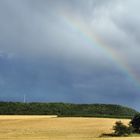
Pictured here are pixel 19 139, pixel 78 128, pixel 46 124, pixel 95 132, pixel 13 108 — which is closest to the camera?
pixel 19 139

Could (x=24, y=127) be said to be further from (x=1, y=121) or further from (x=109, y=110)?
(x=109, y=110)

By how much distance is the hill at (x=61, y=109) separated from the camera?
186m

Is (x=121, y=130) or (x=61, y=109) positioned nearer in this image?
(x=121, y=130)

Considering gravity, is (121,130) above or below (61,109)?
below

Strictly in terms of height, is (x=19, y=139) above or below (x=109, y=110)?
below

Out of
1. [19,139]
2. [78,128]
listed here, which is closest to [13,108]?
[78,128]

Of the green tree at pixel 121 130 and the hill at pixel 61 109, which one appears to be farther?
the hill at pixel 61 109

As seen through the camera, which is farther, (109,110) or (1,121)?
(109,110)

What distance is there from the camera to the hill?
186m

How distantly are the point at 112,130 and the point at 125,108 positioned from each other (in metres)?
77.8

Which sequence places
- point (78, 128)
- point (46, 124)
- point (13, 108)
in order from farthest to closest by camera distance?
point (13, 108), point (46, 124), point (78, 128)

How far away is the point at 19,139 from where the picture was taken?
291 feet

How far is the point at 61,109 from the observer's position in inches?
7530

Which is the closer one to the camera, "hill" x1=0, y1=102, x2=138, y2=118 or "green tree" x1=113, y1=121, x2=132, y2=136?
"green tree" x1=113, y1=121, x2=132, y2=136
